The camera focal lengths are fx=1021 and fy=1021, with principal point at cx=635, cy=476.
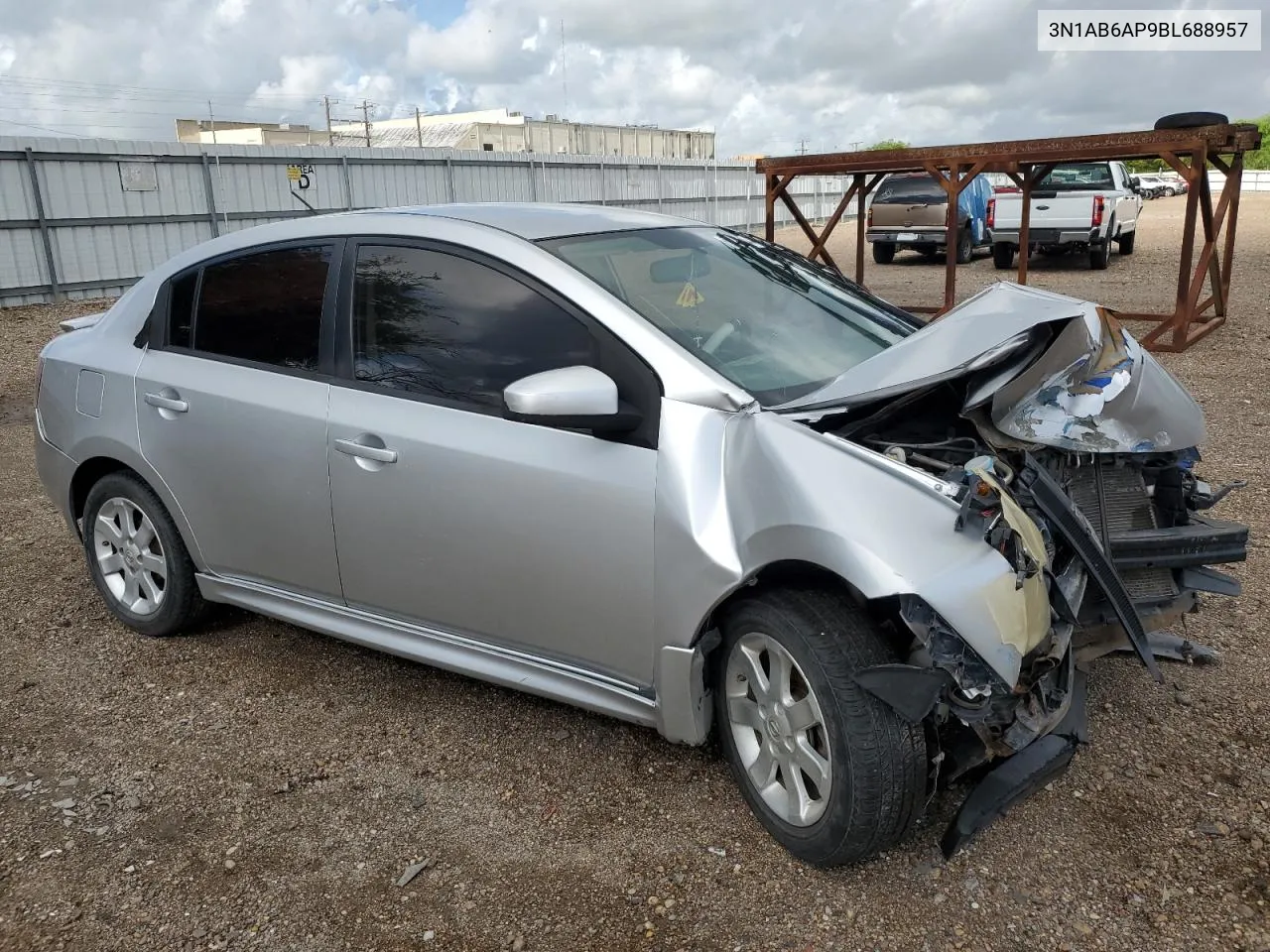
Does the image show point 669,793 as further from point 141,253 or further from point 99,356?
point 141,253

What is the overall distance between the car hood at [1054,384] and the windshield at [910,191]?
62.1ft

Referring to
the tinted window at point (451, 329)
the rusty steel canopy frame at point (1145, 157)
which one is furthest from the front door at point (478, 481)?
the rusty steel canopy frame at point (1145, 157)

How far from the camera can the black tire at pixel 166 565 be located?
4023 mm

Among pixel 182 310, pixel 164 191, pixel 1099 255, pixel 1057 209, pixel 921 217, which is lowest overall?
pixel 1099 255

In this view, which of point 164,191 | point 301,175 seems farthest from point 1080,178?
point 164,191

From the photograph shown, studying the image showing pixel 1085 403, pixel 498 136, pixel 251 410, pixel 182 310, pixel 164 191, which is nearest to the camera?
pixel 1085 403

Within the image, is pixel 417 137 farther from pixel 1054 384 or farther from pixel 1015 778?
pixel 1015 778

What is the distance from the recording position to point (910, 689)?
2309 mm

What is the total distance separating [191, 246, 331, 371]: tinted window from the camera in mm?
3533

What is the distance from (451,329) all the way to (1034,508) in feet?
5.88

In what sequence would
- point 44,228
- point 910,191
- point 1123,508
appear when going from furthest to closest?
1. point 910,191
2. point 44,228
3. point 1123,508

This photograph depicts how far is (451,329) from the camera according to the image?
3.21m

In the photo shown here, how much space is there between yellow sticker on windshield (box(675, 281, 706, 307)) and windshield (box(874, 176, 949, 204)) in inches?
735

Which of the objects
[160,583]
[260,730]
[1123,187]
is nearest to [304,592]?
[260,730]
